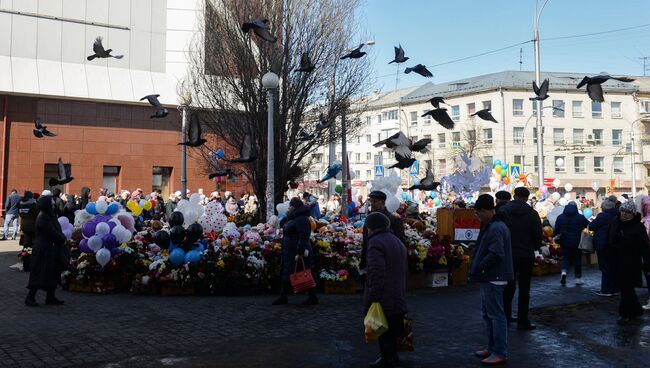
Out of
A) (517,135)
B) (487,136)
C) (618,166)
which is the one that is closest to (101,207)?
(487,136)

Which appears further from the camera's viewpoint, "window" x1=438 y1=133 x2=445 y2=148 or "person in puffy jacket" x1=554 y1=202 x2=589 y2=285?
"window" x1=438 y1=133 x2=445 y2=148

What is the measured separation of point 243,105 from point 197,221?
677 cm

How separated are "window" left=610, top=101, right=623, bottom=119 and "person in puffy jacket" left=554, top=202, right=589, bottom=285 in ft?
199

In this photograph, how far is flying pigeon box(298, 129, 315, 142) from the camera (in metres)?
16.9

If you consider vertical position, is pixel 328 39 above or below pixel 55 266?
above

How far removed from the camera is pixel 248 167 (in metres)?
18.5

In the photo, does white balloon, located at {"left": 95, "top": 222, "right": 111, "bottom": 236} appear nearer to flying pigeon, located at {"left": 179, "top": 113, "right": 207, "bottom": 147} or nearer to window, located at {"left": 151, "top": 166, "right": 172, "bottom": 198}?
flying pigeon, located at {"left": 179, "top": 113, "right": 207, "bottom": 147}

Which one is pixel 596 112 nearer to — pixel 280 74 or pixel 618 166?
pixel 618 166

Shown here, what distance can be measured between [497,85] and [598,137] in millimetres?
13321

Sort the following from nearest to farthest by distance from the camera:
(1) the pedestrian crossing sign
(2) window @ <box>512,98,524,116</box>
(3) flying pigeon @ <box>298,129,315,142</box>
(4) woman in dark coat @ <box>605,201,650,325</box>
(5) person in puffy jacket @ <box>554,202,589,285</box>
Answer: (4) woman in dark coat @ <box>605,201,650,325</box> → (5) person in puffy jacket @ <box>554,202,589,285</box> → (3) flying pigeon @ <box>298,129,315,142</box> → (1) the pedestrian crossing sign → (2) window @ <box>512,98,524,116</box>

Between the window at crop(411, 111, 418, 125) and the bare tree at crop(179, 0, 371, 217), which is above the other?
the window at crop(411, 111, 418, 125)

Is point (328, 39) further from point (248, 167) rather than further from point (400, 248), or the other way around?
point (400, 248)

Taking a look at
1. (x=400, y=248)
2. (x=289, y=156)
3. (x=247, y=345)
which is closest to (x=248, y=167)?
(x=289, y=156)

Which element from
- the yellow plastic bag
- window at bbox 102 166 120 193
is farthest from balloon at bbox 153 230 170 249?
window at bbox 102 166 120 193
